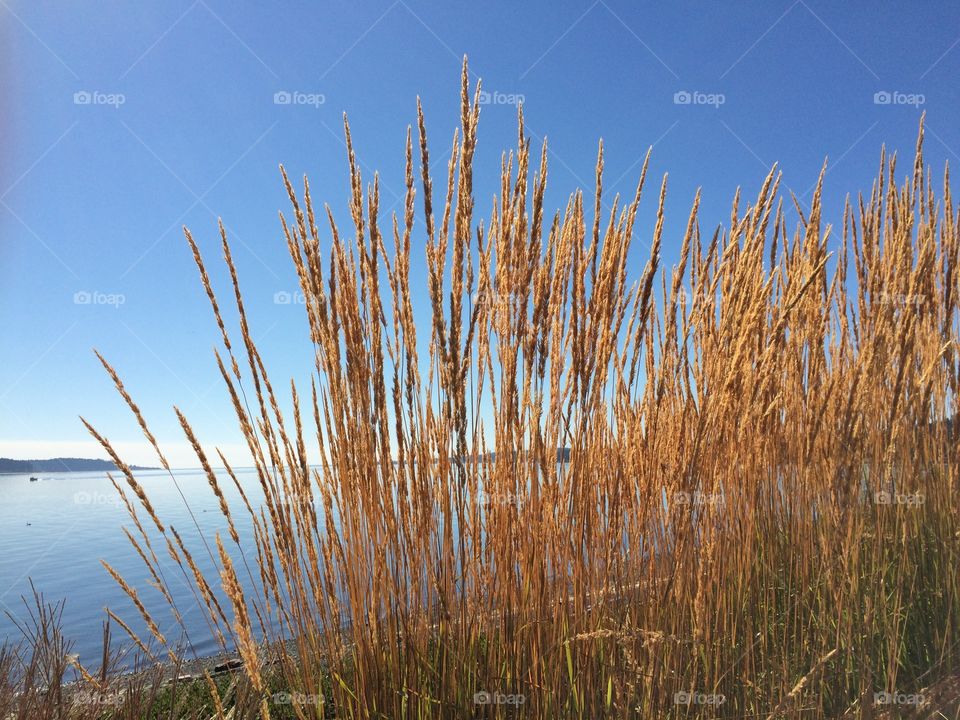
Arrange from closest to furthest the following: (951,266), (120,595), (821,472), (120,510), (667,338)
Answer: (667,338)
(821,472)
(951,266)
(120,595)
(120,510)

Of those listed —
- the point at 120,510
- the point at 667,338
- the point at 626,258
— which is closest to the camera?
the point at 626,258

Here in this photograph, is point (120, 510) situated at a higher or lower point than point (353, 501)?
lower

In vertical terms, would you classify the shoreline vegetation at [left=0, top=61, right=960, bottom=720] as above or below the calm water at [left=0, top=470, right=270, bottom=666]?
above

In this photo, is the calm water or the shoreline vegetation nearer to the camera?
the shoreline vegetation

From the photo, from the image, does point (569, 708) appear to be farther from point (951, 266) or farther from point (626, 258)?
point (951, 266)

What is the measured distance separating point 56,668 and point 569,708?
1298mm

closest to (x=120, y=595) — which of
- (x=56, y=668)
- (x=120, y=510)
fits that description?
(x=56, y=668)

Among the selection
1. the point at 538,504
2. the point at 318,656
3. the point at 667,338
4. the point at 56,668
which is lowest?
the point at 56,668

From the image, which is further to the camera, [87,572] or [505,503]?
[87,572]

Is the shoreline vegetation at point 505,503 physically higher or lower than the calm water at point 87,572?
higher

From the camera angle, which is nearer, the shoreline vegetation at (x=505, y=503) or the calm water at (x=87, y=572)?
the shoreline vegetation at (x=505, y=503)

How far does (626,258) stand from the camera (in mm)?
1394

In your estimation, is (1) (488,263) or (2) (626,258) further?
(2) (626,258)

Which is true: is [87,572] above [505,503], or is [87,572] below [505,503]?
below
